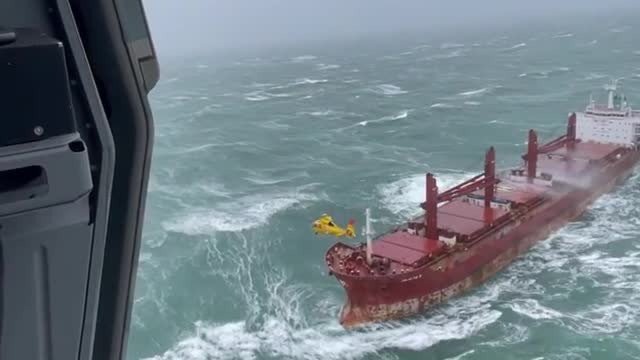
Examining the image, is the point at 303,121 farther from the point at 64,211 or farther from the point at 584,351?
the point at 64,211

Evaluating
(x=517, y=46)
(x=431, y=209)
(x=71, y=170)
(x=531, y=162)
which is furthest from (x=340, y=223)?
(x=517, y=46)

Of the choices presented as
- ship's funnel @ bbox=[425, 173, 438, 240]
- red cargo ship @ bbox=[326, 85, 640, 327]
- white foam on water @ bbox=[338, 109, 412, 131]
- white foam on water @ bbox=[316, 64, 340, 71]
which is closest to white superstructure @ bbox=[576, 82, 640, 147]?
red cargo ship @ bbox=[326, 85, 640, 327]

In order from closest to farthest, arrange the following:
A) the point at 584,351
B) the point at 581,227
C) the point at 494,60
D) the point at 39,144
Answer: the point at 39,144 → the point at 584,351 → the point at 581,227 → the point at 494,60

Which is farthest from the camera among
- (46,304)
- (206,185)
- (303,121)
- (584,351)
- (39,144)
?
(303,121)

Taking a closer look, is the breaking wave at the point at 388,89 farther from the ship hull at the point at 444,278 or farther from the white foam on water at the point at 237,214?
the ship hull at the point at 444,278

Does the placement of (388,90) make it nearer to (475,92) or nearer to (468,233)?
(475,92)

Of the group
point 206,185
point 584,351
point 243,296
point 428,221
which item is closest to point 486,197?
point 428,221

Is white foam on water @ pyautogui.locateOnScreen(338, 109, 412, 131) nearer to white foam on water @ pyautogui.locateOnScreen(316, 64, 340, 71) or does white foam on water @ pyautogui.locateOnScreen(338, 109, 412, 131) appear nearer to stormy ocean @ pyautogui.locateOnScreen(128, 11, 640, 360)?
stormy ocean @ pyautogui.locateOnScreen(128, 11, 640, 360)
